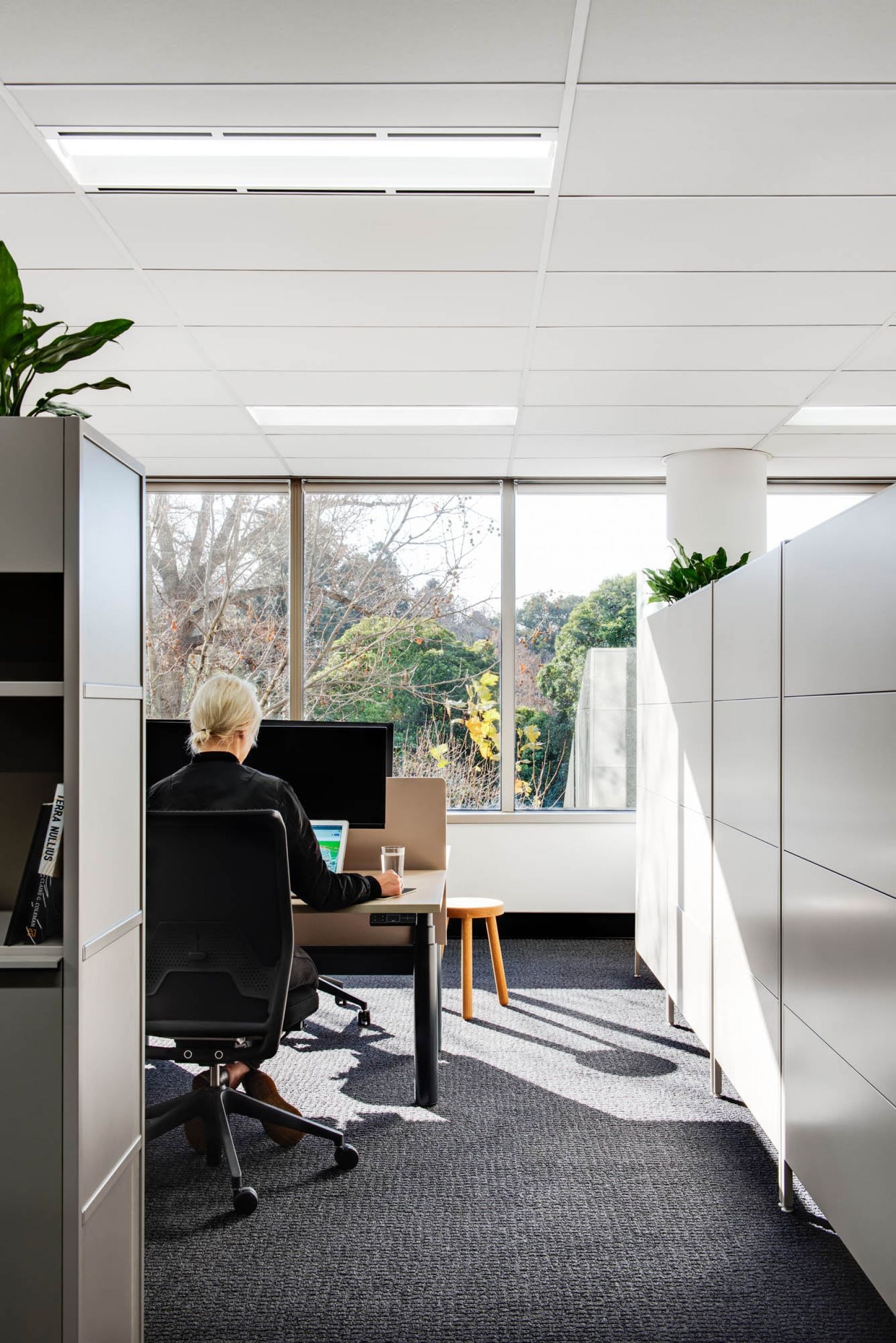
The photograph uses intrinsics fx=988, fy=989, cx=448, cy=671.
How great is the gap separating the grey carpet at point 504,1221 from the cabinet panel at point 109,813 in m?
0.95

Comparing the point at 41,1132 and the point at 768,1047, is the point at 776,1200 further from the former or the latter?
the point at 41,1132

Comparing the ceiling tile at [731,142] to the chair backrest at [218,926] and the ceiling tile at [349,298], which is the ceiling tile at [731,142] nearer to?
the ceiling tile at [349,298]

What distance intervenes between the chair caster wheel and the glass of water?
3.49 feet

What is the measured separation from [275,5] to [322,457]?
318cm

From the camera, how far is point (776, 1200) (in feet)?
8.17

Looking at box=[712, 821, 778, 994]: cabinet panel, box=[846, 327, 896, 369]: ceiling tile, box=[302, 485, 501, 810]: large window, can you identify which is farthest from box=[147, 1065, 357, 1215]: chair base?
box=[846, 327, 896, 369]: ceiling tile

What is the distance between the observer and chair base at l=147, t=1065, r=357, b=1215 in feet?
8.61

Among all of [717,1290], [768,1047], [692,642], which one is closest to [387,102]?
[692,642]

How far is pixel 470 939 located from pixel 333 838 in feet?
3.37

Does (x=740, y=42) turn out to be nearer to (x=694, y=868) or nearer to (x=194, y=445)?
(x=694, y=868)

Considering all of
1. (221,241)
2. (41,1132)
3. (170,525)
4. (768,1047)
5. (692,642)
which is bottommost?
(768,1047)

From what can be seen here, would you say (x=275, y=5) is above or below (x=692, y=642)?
above

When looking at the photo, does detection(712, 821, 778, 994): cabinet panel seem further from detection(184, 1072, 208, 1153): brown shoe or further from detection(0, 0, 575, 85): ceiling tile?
detection(0, 0, 575, 85): ceiling tile

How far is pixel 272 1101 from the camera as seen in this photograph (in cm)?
288
